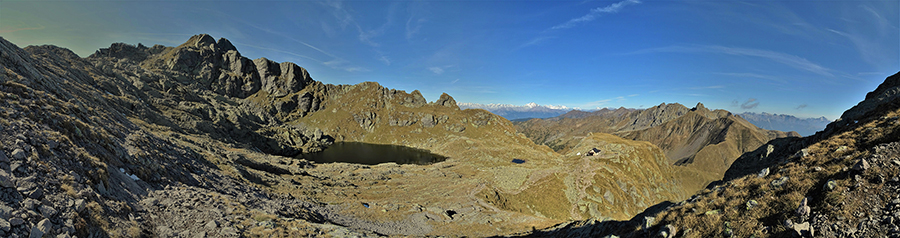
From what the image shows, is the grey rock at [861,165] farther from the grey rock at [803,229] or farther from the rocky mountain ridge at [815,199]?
the grey rock at [803,229]

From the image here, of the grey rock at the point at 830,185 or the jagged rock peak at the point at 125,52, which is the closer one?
the grey rock at the point at 830,185

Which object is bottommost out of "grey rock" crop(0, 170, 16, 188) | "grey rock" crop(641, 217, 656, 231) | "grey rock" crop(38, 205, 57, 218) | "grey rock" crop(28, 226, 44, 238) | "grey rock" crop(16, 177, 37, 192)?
"grey rock" crop(641, 217, 656, 231)

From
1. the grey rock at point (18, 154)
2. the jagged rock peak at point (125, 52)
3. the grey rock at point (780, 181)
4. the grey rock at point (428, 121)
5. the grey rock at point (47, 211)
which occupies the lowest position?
the grey rock at point (47, 211)

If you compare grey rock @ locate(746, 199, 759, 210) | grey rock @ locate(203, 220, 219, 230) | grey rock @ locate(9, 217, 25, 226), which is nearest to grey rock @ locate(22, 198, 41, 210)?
grey rock @ locate(9, 217, 25, 226)

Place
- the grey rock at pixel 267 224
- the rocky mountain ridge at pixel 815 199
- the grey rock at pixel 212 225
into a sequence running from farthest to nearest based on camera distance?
the grey rock at pixel 267 224
the grey rock at pixel 212 225
the rocky mountain ridge at pixel 815 199

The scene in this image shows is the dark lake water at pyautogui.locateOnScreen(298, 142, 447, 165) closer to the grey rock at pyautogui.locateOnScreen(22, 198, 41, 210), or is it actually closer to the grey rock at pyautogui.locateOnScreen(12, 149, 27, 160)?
the grey rock at pyautogui.locateOnScreen(12, 149, 27, 160)

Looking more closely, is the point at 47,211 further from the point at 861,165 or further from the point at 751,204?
the point at 861,165

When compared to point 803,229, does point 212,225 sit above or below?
below

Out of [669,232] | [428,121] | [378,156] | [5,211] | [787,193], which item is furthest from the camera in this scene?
[428,121]

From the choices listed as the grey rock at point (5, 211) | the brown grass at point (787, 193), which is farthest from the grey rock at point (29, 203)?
the brown grass at point (787, 193)

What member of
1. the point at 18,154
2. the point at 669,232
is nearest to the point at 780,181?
the point at 669,232

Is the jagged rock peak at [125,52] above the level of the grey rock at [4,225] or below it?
above

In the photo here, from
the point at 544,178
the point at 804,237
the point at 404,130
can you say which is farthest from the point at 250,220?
the point at 404,130

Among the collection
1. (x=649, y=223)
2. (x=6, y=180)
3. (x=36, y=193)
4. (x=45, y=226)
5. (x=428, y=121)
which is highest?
(x=428, y=121)
